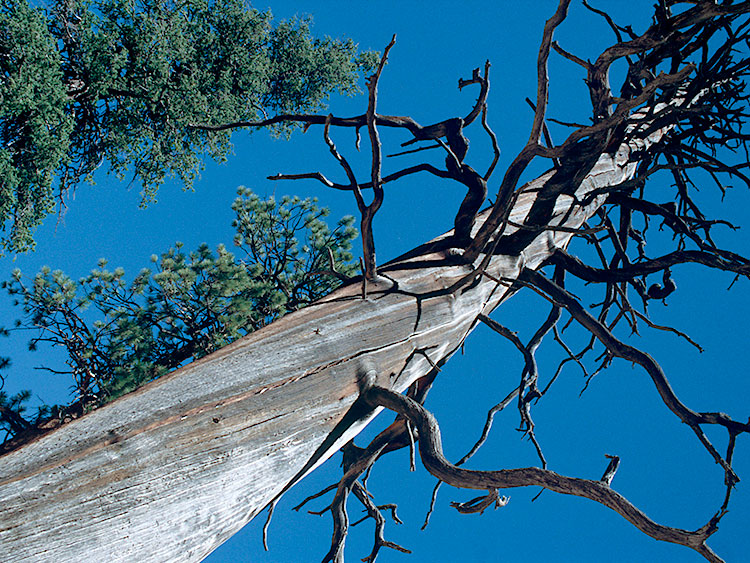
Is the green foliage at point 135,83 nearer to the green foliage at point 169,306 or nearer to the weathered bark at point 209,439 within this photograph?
the green foliage at point 169,306

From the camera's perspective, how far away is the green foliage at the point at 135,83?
231 inches

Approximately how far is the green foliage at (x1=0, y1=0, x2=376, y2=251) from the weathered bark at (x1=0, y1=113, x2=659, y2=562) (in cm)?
476

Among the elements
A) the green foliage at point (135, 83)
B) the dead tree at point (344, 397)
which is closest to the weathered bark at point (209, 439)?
the dead tree at point (344, 397)

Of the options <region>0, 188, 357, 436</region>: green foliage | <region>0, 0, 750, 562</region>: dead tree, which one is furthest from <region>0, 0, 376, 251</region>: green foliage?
<region>0, 0, 750, 562</region>: dead tree

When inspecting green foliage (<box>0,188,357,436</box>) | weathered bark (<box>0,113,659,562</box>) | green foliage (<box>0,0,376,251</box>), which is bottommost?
weathered bark (<box>0,113,659,562</box>)

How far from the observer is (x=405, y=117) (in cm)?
251

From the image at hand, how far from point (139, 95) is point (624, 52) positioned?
6264 millimetres

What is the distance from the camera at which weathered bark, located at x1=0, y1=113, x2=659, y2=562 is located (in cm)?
121

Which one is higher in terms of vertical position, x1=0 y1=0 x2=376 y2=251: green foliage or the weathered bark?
x1=0 y1=0 x2=376 y2=251: green foliage

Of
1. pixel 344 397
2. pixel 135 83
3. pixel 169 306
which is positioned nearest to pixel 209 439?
pixel 344 397

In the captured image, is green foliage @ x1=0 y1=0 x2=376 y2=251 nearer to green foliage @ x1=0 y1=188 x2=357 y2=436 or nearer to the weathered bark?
green foliage @ x1=0 y1=188 x2=357 y2=436

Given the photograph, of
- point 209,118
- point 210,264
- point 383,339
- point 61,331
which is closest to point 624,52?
point 383,339

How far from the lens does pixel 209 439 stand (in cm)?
149

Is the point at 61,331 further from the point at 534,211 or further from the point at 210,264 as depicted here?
the point at 534,211
